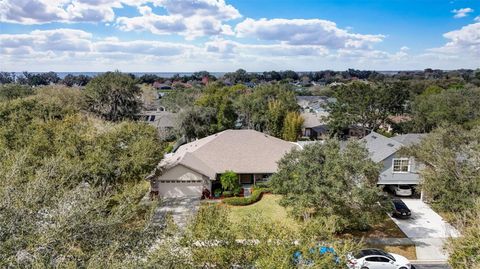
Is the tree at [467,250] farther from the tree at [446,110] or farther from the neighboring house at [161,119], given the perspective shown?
the neighboring house at [161,119]

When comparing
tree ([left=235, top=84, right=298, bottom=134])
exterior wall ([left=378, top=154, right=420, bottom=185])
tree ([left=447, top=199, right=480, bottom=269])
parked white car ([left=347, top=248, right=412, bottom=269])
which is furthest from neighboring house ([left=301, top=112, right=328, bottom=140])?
tree ([left=447, top=199, right=480, bottom=269])

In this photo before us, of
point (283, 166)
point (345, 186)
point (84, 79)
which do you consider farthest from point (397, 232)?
point (84, 79)

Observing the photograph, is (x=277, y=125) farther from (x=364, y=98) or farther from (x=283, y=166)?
(x=283, y=166)

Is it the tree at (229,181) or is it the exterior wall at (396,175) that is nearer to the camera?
the exterior wall at (396,175)

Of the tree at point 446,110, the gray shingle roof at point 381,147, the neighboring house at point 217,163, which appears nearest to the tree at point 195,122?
the neighboring house at point 217,163

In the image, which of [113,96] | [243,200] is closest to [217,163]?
[243,200]

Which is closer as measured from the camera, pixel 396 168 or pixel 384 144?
pixel 396 168

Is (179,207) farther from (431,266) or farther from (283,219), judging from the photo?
(431,266)
